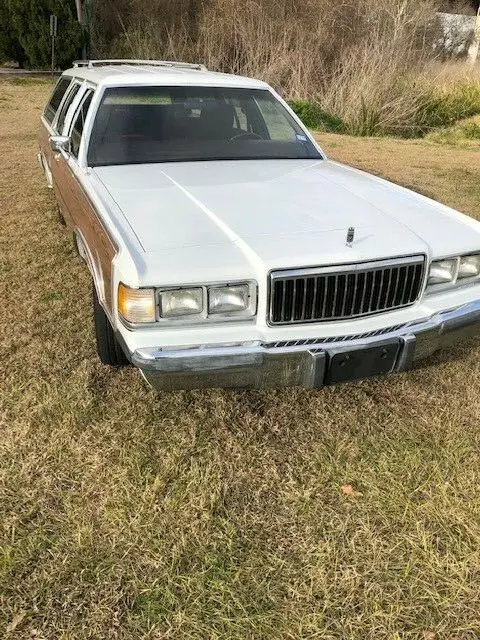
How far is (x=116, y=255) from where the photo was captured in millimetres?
2279

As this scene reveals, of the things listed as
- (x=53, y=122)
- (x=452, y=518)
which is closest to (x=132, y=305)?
(x=452, y=518)

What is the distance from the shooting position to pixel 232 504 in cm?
225

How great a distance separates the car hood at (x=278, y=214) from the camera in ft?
7.61

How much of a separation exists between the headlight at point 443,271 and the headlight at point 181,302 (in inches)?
42.9

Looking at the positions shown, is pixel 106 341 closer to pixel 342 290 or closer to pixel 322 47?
pixel 342 290

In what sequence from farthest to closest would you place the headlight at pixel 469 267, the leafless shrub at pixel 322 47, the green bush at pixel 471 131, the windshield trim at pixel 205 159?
1. the green bush at pixel 471 131
2. the leafless shrub at pixel 322 47
3. the windshield trim at pixel 205 159
4. the headlight at pixel 469 267

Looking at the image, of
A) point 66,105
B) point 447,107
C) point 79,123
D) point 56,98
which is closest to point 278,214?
point 79,123

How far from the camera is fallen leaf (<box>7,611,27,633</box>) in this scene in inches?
68.2

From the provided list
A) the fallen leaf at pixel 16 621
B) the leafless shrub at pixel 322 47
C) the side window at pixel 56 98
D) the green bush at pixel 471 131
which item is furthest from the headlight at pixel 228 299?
the green bush at pixel 471 131

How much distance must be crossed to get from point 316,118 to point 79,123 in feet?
31.8

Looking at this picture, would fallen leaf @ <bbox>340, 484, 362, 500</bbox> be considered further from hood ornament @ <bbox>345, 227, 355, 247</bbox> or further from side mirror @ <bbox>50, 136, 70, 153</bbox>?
side mirror @ <bbox>50, 136, 70, 153</bbox>

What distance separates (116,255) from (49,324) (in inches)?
59.3

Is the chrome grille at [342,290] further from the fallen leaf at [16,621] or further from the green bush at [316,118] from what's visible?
the green bush at [316,118]

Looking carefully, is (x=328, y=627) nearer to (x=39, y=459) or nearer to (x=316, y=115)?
(x=39, y=459)
